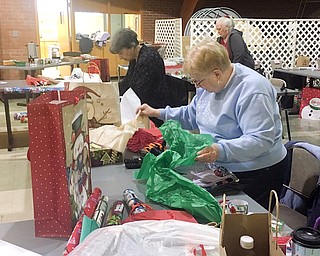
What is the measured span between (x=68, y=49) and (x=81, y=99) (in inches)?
343

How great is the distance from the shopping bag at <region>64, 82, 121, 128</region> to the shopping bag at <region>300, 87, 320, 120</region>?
4419 mm

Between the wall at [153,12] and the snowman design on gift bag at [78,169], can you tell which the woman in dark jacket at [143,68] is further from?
the wall at [153,12]

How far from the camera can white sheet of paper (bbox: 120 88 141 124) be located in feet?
7.55

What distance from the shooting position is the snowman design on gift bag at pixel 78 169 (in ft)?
3.71

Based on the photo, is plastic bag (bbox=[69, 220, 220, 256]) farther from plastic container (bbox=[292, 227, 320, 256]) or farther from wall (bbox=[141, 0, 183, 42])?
wall (bbox=[141, 0, 183, 42])

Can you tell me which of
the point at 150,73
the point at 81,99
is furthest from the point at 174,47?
the point at 81,99

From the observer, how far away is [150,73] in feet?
10.3

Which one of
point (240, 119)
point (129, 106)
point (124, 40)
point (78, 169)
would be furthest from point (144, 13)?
point (78, 169)

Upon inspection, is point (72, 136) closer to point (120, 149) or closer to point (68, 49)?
point (120, 149)

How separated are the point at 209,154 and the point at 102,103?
84 centimetres

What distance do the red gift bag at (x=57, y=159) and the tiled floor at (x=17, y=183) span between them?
1789 millimetres

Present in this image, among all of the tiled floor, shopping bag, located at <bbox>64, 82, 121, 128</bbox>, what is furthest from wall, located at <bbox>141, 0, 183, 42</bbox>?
shopping bag, located at <bbox>64, 82, 121, 128</bbox>

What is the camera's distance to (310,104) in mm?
5918

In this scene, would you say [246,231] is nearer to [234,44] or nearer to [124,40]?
[124,40]
